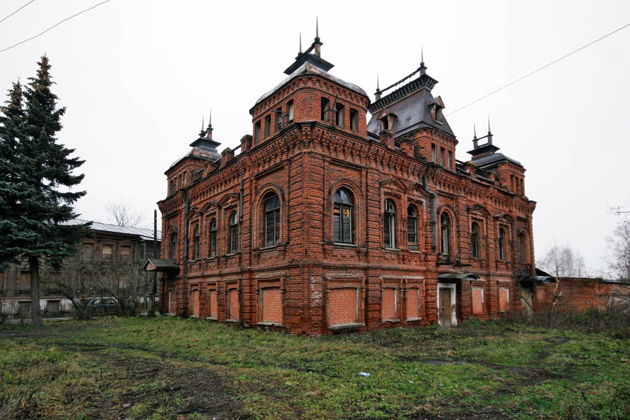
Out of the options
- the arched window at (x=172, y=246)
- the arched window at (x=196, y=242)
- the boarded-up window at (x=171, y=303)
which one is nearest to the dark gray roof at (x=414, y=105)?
the arched window at (x=196, y=242)

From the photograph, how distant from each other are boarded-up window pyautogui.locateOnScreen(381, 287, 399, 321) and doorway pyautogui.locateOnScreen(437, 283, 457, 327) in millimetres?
3161

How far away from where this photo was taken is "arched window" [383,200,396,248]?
17.4 meters

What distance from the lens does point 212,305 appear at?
20609mm

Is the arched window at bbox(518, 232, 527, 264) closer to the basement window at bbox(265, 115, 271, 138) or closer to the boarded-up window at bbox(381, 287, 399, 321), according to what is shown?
the boarded-up window at bbox(381, 287, 399, 321)

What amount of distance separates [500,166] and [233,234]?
60.7ft

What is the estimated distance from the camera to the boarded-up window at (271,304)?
1537 cm

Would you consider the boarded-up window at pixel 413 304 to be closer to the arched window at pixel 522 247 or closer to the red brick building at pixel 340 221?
the red brick building at pixel 340 221

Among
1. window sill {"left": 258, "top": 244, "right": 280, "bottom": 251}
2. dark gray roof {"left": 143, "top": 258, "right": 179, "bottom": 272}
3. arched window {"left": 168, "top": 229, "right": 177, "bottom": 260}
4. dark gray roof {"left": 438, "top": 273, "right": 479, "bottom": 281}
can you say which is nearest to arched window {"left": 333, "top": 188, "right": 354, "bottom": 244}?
window sill {"left": 258, "top": 244, "right": 280, "bottom": 251}

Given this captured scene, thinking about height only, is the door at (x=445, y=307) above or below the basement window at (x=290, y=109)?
below

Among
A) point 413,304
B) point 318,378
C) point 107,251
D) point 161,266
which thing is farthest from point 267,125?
point 107,251

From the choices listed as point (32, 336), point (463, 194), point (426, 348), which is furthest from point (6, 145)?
point (463, 194)

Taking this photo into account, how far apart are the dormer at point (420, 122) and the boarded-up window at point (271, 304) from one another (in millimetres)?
8239

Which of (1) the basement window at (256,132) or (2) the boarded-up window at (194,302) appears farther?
(2) the boarded-up window at (194,302)

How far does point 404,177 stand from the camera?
1809 centimetres
